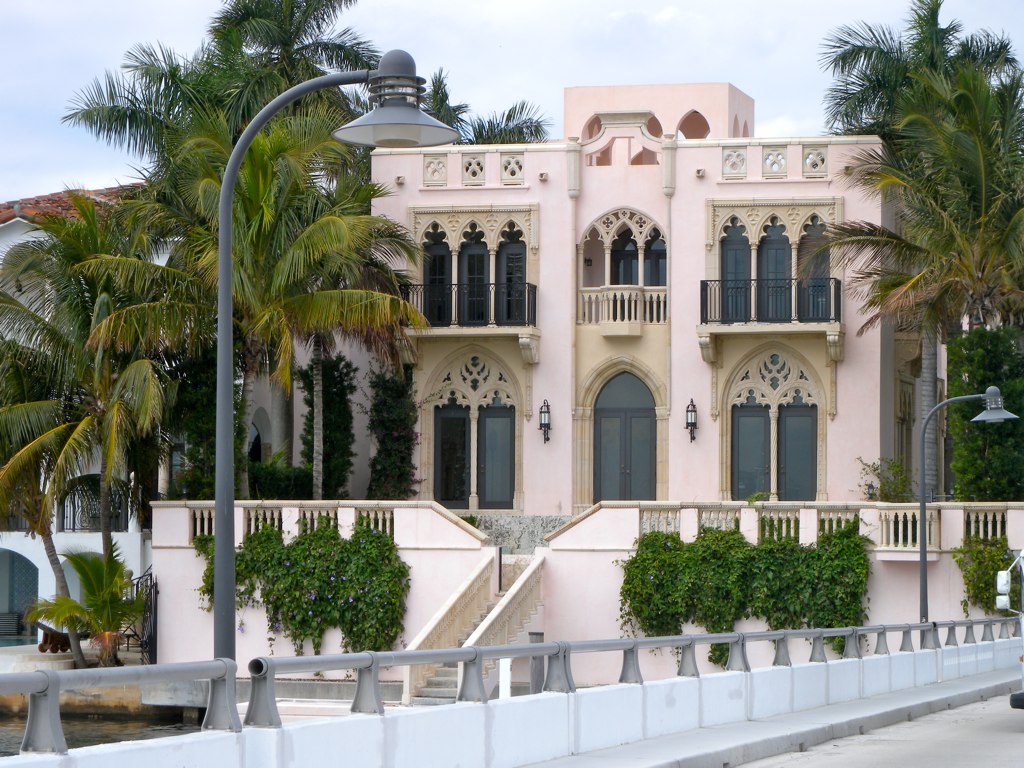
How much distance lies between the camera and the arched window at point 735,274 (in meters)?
36.8

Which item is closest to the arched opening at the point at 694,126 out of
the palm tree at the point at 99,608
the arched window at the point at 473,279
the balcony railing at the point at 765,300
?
the balcony railing at the point at 765,300

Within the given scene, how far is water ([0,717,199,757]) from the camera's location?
8180 mm

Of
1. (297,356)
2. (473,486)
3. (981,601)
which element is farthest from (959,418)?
(297,356)

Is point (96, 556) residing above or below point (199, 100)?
below

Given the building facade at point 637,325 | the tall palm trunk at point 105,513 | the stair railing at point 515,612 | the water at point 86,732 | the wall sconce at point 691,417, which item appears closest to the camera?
the water at point 86,732

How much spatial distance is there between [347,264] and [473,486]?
7.62m

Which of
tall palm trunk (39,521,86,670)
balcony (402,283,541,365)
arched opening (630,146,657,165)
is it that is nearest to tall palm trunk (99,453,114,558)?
tall palm trunk (39,521,86,670)

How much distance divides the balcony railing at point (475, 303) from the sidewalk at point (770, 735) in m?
16.4

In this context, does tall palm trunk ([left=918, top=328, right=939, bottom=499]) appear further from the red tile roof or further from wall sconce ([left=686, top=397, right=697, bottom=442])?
the red tile roof

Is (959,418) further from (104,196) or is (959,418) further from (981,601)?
(104,196)

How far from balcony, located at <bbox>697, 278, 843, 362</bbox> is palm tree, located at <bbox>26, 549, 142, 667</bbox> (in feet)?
44.2

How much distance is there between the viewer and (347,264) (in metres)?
32.8

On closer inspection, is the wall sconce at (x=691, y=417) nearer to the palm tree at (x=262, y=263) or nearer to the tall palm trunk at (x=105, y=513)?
the palm tree at (x=262, y=263)

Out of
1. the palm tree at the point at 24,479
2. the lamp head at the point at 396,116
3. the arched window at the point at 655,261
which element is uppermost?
the arched window at the point at 655,261
